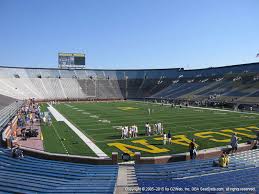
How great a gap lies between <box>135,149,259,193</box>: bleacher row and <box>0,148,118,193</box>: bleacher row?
1338mm

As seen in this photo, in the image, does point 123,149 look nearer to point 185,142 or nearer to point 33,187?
point 185,142

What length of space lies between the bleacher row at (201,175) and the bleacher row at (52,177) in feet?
4.39

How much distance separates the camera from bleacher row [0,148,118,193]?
9.77 m

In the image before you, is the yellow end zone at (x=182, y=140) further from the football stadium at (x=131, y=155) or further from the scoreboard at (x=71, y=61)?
the scoreboard at (x=71, y=61)

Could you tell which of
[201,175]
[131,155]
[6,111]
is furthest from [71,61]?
[201,175]

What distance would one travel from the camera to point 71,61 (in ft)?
332

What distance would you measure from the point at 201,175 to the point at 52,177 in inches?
218

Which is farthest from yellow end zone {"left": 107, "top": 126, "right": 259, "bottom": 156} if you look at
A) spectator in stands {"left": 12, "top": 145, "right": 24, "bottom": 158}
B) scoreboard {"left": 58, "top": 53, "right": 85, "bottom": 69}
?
scoreboard {"left": 58, "top": 53, "right": 85, "bottom": 69}

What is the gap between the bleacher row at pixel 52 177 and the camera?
9.77m

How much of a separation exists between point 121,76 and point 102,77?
6200mm

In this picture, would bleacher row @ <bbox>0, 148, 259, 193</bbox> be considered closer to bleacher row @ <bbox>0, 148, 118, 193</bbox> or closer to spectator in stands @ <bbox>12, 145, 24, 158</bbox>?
bleacher row @ <bbox>0, 148, 118, 193</bbox>

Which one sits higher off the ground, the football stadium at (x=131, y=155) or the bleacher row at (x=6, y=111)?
the bleacher row at (x=6, y=111)

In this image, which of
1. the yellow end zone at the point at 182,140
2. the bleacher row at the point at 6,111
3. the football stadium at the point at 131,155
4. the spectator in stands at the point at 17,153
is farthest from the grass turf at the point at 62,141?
the spectator in stands at the point at 17,153

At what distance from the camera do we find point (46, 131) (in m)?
27.0
